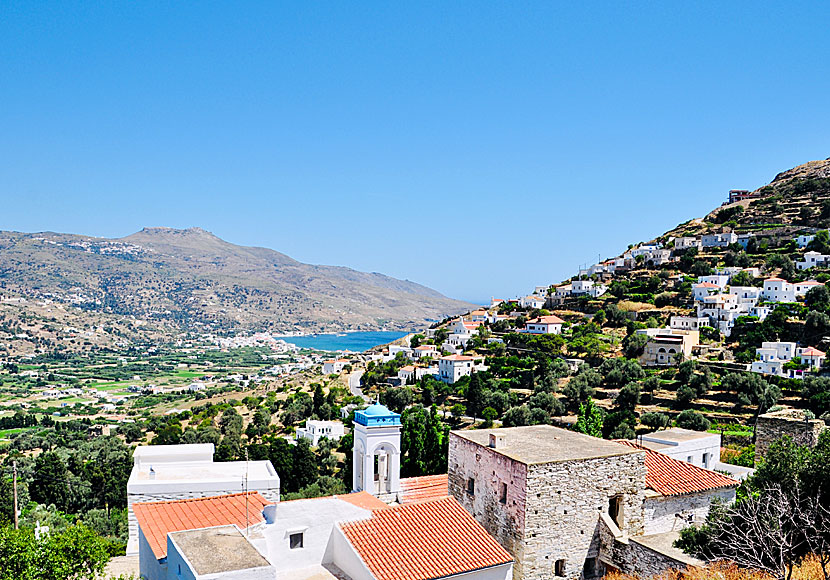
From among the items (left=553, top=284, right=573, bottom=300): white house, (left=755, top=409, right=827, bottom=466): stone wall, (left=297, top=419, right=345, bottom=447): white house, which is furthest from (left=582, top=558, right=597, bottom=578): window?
(left=553, top=284, right=573, bottom=300): white house

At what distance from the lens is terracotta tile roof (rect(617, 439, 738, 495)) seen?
1084cm

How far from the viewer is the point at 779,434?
45.5 feet

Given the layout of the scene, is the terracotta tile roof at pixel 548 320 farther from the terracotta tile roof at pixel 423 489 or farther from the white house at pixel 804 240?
the terracotta tile roof at pixel 423 489

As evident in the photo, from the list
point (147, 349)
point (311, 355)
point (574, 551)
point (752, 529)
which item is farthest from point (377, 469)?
point (147, 349)

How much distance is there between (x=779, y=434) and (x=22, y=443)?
178 ft

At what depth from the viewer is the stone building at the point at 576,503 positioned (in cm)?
960

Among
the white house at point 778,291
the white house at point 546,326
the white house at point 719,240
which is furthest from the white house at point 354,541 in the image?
the white house at point 719,240

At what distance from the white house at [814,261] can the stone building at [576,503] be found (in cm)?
6309

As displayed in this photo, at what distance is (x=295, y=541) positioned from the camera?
369 inches

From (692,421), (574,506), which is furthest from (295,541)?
(692,421)

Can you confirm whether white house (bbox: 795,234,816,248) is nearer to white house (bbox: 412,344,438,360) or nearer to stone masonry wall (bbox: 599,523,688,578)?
white house (bbox: 412,344,438,360)

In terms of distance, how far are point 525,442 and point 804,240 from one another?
7067cm

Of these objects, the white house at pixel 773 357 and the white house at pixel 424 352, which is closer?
the white house at pixel 773 357

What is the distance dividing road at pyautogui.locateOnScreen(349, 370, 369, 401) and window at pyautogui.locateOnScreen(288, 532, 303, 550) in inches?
1917
